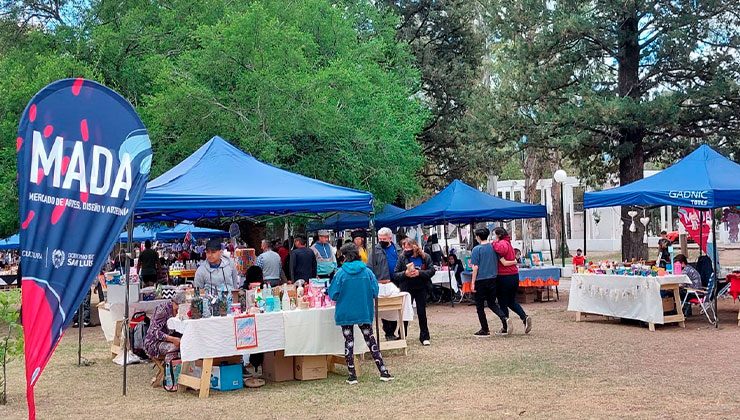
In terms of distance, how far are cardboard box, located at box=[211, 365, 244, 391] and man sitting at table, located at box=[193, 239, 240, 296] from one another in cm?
83

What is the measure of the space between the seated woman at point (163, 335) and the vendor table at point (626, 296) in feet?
24.3

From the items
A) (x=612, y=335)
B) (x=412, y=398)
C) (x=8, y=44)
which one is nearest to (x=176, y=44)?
(x=8, y=44)

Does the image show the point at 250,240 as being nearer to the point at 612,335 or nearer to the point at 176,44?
the point at 176,44

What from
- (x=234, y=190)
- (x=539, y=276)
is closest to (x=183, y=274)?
(x=539, y=276)

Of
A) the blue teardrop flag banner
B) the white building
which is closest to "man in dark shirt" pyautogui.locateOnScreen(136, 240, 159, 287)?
the blue teardrop flag banner

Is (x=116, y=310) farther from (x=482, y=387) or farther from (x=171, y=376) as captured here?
(x=482, y=387)

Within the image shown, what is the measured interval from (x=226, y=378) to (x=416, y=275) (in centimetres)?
334

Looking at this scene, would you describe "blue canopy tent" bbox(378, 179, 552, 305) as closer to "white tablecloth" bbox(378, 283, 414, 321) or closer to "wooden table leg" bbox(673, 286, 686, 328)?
"wooden table leg" bbox(673, 286, 686, 328)

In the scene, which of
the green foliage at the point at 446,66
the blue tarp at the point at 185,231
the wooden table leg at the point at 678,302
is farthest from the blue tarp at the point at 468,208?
the green foliage at the point at 446,66

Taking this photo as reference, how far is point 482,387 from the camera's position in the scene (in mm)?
8383

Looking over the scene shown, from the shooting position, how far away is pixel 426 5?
31219 mm

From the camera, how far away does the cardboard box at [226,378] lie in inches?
340

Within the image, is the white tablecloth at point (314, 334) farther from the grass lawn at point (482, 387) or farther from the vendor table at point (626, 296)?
the vendor table at point (626, 296)

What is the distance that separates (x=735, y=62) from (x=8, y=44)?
687 inches
